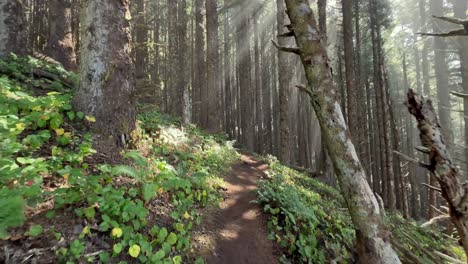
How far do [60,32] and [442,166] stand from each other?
1137 cm

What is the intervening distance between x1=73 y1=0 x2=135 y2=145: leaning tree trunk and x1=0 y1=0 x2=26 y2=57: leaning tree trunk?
393 cm

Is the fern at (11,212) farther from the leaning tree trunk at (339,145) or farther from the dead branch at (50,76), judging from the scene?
the dead branch at (50,76)

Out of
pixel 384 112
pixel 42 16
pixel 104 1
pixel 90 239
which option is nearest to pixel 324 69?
pixel 90 239

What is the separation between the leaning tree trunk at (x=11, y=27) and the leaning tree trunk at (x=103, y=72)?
12.9 feet

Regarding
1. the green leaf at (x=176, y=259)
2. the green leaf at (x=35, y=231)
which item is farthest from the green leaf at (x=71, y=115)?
the green leaf at (x=176, y=259)

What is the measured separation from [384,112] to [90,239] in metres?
13.2

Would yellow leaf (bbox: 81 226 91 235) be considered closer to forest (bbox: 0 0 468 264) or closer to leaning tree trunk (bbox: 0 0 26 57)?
forest (bbox: 0 0 468 264)

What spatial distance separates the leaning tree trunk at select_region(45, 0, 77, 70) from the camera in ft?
32.2

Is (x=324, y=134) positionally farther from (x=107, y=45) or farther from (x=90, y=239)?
(x=107, y=45)

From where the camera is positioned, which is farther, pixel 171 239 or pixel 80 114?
pixel 80 114

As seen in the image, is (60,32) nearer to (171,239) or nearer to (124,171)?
(124,171)

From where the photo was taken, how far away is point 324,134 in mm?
3887

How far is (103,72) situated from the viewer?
16.0 ft

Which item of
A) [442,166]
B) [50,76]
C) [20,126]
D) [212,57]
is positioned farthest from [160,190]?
[212,57]
